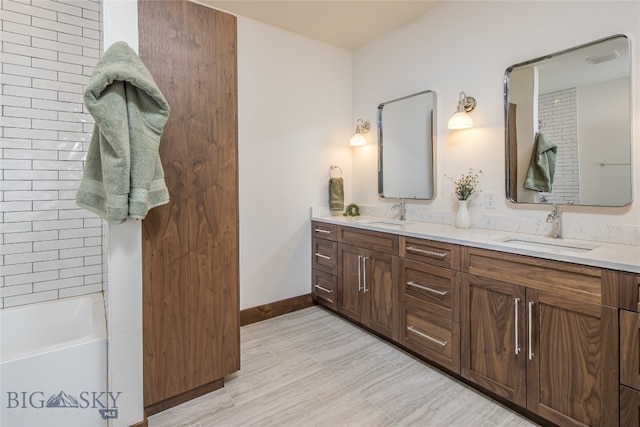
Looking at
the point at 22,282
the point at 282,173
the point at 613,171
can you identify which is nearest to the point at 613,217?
the point at 613,171

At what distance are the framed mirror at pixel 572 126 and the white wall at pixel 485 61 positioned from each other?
54 millimetres

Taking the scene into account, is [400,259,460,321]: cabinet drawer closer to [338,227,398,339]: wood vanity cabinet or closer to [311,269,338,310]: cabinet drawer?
Result: [338,227,398,339]: wood vanity cabinet

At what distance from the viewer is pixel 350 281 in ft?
9.14

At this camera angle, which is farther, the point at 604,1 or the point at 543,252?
the point at 604,1

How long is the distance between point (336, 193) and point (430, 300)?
5.02 ft

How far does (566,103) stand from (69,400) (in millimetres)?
3132

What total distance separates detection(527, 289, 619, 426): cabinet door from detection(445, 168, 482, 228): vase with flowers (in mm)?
840

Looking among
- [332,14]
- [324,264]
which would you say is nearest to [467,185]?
[324,264]

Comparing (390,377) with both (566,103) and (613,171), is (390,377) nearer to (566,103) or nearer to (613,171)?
(613,171)

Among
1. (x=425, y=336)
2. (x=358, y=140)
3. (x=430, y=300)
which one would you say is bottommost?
→ (x=425, y=336)

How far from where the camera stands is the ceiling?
2.59 metres

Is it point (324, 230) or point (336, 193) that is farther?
point (336, 193)

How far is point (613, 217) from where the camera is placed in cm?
178

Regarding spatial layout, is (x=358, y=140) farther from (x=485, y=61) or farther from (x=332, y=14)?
A: (x=485, y=61)
